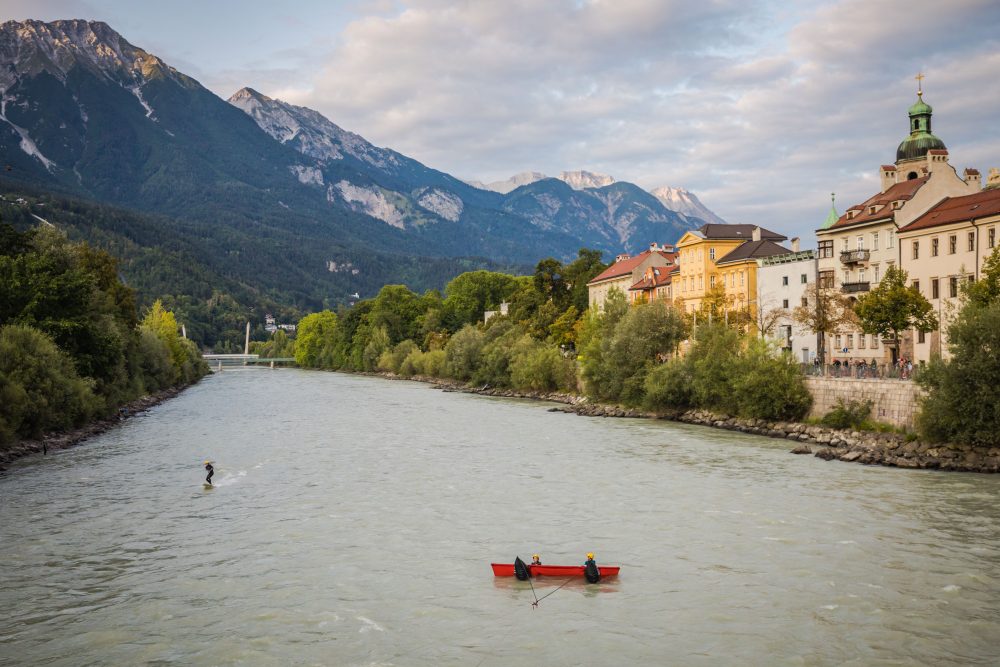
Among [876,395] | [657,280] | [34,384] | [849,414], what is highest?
[657,280]

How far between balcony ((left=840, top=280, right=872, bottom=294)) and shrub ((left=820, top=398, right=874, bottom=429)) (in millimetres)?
16573

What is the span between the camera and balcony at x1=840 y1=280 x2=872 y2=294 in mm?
62344

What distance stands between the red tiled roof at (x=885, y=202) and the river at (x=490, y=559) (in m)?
26.1

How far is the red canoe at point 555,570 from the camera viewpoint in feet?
74.7

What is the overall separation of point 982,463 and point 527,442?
24503 millimetres

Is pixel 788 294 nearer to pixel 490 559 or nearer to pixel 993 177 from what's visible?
pixel 993 177

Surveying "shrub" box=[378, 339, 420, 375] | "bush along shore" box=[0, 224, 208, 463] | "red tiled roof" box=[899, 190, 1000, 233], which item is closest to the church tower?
"red tiled roof" box=[899, 190, 1000, 233]

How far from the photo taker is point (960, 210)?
2140 inches

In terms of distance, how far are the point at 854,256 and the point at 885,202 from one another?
4454 millimetres

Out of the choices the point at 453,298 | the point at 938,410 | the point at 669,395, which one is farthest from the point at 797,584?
the point at 453,298

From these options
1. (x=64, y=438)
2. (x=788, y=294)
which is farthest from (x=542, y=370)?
(x=64, y=438)

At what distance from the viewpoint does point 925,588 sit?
2180cm

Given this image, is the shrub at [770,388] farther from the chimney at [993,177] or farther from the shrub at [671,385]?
the chimney at [993,177]

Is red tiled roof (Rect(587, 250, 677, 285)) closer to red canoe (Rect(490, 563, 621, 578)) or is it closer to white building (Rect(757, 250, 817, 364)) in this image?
white building (Rect(757, 250, 817, 364))
